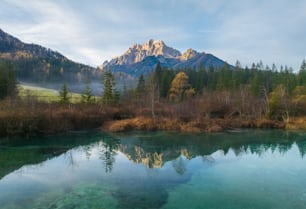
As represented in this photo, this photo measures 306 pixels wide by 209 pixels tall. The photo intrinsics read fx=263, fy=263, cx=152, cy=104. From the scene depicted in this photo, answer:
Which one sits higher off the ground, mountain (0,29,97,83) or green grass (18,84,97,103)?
mountain (0,29,97,83)

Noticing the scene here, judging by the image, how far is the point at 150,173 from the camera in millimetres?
13945

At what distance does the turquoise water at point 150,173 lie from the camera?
32.3 feet

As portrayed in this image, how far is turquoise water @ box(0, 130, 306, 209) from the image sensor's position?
388 inches

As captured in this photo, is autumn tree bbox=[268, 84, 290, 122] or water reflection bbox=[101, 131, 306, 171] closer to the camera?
water reflection bbox=[101, 131, 306, 171]

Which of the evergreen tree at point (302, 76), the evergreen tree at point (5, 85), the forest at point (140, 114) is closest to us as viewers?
the forest at point (140, 114)

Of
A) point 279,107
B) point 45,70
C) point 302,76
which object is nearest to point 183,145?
point 279,107

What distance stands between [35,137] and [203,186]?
1728cm

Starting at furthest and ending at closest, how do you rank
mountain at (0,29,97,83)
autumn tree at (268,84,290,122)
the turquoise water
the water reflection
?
mountain at (0,29,97,83)
autumn tree at (268,84,290,122)
the water reflection
the turquoise water

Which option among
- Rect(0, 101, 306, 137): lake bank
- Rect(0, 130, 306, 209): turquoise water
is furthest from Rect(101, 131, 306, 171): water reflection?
Rect(0, 101, 306, 137): lake bank

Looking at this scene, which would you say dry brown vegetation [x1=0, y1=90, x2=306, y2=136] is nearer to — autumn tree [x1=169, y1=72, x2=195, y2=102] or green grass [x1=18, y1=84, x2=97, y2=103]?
green grass [x1=18, y1=84, x2=97, y2=103]

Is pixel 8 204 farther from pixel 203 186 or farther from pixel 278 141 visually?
pixel 278 141

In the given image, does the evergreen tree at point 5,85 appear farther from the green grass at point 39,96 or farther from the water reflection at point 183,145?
the water reflection at point 183,145

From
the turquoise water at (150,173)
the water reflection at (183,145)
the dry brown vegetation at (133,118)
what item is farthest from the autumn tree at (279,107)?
the turquoise water at (150,173)

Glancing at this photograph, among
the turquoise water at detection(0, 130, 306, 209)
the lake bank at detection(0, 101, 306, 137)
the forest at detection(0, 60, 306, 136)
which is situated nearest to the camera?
the turquoise water at detection(0, 130, 306, 209)
